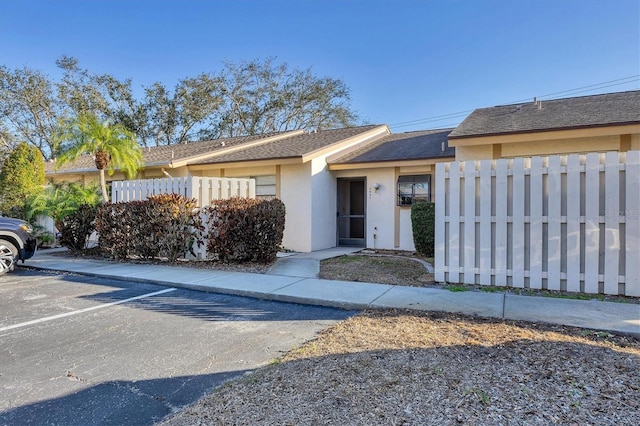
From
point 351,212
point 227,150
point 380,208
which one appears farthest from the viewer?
point 227,150

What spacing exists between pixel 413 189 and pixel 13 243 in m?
10.4

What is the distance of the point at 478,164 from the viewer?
6.45 m

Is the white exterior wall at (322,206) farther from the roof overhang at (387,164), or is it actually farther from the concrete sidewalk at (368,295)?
the concrete sidewalk at (368,295)

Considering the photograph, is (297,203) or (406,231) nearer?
(406,231)

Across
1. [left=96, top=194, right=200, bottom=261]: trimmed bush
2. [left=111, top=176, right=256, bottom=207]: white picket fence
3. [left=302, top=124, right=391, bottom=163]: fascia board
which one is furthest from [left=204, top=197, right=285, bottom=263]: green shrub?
[left=302, top=124, right=391, bottom=163]: fascia board

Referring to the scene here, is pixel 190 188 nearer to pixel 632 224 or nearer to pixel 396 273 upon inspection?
pixel 396 273

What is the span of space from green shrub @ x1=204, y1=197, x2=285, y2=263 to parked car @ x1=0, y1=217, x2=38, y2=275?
13.8 feet

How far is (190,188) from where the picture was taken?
960cm

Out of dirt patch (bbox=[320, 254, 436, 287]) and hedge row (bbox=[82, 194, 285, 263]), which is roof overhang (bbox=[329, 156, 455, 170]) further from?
hedge row (bbox=[82, 194, 285, 263])

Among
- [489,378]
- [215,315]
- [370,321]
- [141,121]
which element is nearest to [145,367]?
[215,315]

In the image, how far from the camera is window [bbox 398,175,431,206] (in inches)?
443

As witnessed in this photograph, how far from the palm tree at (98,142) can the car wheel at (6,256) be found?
3.62m

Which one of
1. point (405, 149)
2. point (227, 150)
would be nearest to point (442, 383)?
point (405, 149)

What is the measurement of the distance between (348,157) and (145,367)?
1010 centimetres
